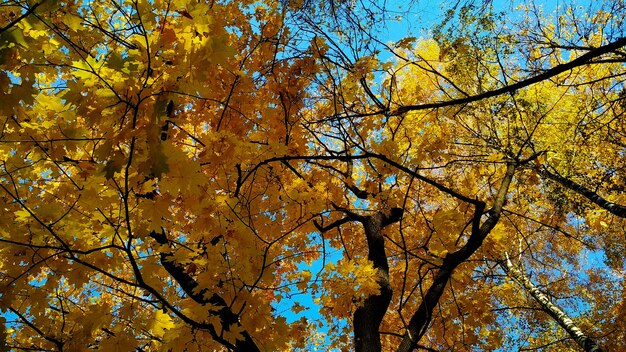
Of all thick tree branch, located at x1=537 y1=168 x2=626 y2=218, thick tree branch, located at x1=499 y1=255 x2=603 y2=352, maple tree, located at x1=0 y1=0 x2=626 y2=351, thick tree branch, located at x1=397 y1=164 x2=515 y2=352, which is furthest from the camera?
thick tree branch, located at x1=499 y1=255 x2=603 y2=352

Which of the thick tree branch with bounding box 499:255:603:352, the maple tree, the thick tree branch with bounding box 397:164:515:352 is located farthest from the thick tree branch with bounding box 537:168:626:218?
the thick tree branch with bounding box 397:164:515:352

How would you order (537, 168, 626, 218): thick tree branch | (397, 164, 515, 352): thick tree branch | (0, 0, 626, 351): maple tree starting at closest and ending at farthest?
(0, 0, 626, 351): maple tree < (397, 164, 515, 352): thick tree branch < (537, 168, 626, 218): thick tree branch

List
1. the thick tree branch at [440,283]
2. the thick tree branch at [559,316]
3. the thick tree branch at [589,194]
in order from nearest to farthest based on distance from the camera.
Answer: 1. the thick tree branch at [440,283]
2. the thick tree branch at [589,194]
3. the thick tree branch at [559,316]

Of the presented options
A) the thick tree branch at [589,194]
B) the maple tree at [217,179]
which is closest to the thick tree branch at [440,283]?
the maple tree at [217,179]

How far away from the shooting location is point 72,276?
110 inches

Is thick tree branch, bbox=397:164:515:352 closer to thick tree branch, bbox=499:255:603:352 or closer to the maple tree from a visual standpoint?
the maple tree

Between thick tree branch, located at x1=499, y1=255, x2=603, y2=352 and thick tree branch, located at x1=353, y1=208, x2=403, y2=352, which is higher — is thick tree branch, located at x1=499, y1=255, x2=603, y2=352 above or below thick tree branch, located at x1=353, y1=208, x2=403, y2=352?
above

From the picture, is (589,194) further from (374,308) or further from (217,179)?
(217,179)

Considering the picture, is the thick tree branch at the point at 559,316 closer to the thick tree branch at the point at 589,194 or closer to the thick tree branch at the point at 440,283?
the thick tree branch at the point at 589,194

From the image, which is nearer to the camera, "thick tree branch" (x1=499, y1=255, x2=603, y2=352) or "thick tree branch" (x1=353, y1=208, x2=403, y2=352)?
"thick tree branch" (x1=353, y1=208, x2=403, y2=352)

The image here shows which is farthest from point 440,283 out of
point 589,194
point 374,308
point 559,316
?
point 559,316

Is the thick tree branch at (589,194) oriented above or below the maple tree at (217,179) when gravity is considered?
above

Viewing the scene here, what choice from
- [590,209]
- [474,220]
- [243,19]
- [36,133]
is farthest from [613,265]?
[36,133]

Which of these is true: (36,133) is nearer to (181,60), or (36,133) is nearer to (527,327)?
(181,60)
